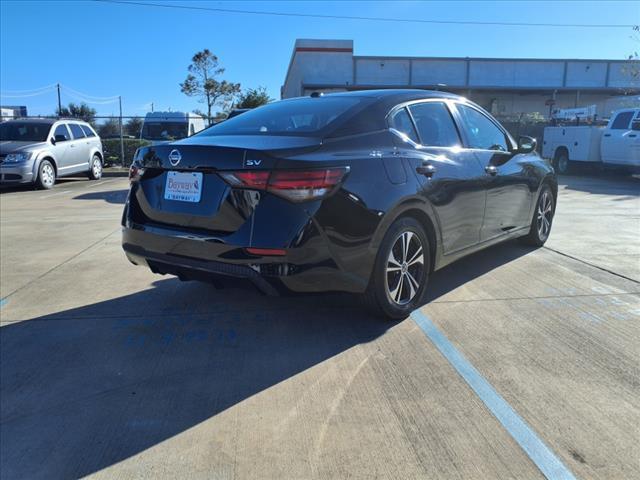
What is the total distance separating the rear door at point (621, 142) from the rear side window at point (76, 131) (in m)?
15.3

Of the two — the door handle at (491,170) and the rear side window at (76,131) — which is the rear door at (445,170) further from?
the rear side window at (76,131)

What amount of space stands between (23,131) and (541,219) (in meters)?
13.1

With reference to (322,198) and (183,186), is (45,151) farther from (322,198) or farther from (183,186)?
(322,198)

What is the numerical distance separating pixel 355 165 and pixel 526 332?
175cm

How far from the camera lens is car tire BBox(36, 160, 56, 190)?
13.1 metres

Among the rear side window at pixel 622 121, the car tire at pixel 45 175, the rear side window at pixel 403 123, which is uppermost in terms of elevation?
the rear side window at pixel 622 121

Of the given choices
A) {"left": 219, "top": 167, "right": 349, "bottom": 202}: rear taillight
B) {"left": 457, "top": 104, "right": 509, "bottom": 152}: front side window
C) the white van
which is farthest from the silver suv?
{"left": 219, "top": 167, "right": 349, "bottom": 202}: rear taillight

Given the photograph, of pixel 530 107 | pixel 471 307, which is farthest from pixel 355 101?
pixel 530 107

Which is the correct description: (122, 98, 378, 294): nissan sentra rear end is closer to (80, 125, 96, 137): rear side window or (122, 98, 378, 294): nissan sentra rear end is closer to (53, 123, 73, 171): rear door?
(53, 123, 73, 171): rear door

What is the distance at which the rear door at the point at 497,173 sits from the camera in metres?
4.83

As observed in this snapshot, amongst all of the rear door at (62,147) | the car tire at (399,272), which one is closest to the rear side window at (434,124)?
the car tire at (399,272)

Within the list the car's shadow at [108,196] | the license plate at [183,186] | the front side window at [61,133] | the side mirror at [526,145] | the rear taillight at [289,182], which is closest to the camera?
the rear taillight at [289,182]

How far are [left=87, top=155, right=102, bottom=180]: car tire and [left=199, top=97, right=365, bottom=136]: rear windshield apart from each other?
12766mm

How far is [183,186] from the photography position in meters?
3.50
